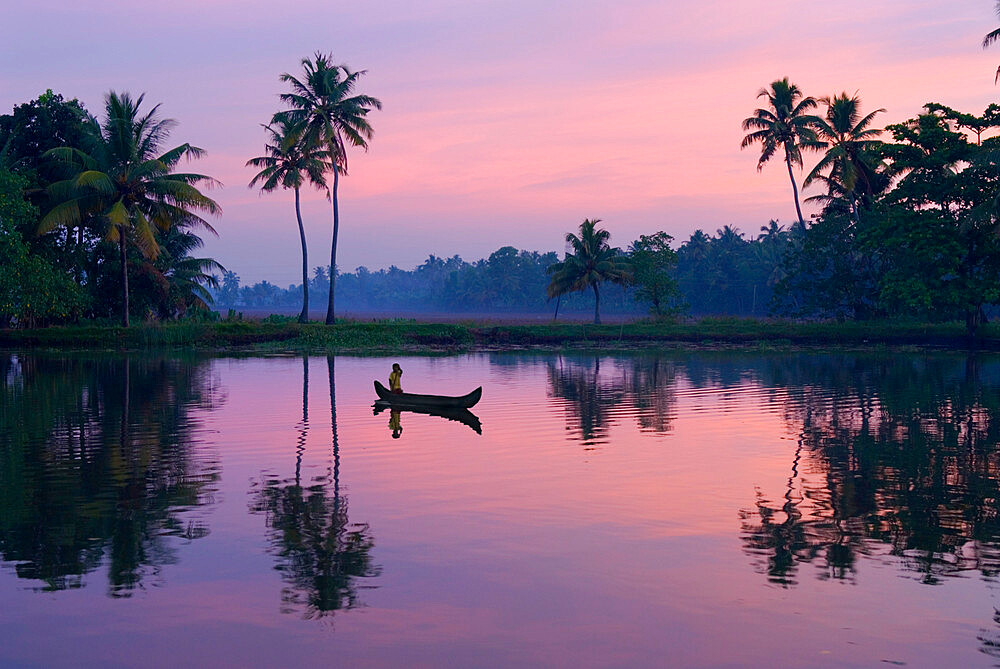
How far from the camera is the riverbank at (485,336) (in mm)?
51438

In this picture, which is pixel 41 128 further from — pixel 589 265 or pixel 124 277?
pixel 589 265

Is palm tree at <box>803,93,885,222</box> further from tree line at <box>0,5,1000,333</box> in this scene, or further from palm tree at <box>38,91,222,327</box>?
palm tree at <box>38,91,222,327</box>

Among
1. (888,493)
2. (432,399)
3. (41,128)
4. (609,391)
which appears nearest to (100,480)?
(432,399)

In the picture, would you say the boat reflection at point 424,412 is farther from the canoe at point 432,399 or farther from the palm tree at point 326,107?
the palm tree at point 326,107

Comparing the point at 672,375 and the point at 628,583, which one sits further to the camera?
the point at 672,375

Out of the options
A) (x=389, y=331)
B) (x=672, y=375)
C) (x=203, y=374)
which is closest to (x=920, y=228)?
(x=672, y=375)

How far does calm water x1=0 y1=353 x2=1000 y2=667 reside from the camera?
26.9 ft

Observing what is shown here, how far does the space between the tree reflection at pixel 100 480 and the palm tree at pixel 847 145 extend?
4620cm

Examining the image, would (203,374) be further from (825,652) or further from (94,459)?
(825,652)

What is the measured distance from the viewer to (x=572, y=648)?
26.3ft

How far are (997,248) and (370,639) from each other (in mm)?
52537

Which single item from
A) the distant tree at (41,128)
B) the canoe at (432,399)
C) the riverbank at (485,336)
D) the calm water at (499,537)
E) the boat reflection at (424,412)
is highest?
the distant tree at (41,128)

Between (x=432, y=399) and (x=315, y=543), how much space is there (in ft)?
43.4

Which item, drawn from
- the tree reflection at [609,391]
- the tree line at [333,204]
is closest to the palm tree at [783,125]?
the tree line at [333,204]
